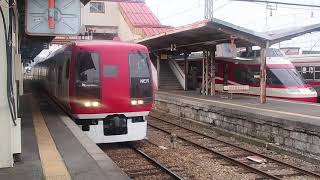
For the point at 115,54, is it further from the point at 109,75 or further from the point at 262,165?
the point at 262,165

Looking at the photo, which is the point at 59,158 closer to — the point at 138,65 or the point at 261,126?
the point at 138,65

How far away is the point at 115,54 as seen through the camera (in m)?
10.6

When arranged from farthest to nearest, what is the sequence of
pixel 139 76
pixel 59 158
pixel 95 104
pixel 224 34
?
pixel 224 34, pixel 139 76, pixel 95 104, pixel 59 158

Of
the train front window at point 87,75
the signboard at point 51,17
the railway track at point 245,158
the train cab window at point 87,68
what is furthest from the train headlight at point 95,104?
the railway track at point 245,158

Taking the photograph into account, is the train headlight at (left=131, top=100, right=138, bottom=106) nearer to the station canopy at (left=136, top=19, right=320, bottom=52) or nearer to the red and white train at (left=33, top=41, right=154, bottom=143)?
the red and white train at (left=33, top=41, right=154, bottom=143)

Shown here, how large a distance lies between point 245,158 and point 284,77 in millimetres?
9115

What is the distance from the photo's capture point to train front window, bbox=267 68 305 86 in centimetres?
1859

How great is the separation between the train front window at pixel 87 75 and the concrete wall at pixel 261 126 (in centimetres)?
473

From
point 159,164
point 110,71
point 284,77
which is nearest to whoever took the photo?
point 159,164

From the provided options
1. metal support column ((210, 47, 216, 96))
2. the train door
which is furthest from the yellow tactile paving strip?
metal support column ((210, 47, 216, 96))

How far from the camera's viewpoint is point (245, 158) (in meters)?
10.4

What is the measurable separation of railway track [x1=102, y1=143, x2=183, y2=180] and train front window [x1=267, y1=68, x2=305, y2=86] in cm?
931

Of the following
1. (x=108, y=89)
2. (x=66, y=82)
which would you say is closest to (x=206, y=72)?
(x=66, y=82)

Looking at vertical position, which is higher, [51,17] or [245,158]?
[51,17]
